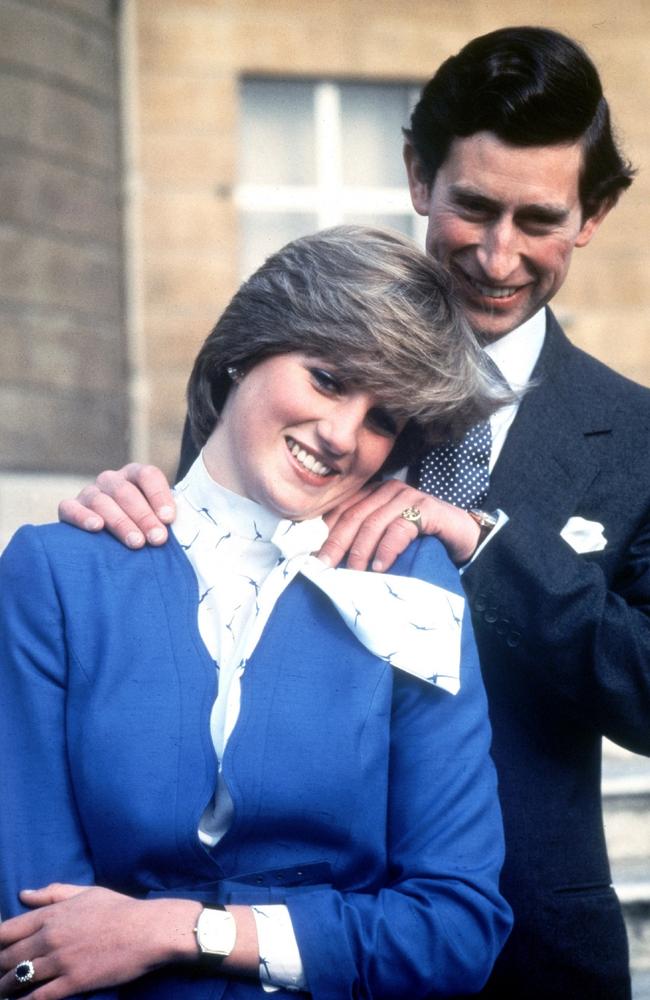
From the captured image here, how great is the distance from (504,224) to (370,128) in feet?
21.3

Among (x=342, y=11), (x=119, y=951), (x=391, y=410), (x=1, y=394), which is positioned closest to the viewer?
(x=119, y=951)

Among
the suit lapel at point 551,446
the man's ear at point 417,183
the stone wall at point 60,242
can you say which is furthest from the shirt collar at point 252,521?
the stone wall at point 60,242

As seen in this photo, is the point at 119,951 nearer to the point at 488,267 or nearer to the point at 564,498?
the point at 564,498

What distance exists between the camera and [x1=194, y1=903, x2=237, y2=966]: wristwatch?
1.90 m

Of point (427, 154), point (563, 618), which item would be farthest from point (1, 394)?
point (563, 618)

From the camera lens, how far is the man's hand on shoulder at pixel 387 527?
7.18 feet

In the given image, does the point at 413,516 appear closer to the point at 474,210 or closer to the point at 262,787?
the point at 262,787

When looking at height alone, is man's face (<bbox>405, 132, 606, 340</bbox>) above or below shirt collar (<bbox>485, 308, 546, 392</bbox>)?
above

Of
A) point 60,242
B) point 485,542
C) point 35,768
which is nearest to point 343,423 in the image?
point 485,542

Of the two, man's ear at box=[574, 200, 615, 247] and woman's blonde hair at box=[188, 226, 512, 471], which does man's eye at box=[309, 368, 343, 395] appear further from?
man's ear at box=[574, 200, 615, 247]

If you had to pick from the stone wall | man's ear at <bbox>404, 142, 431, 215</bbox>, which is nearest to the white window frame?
the stone wall

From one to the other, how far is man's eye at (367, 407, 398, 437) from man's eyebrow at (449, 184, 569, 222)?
0.52m

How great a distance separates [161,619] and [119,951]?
43cm

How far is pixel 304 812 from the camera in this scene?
1960 mm
